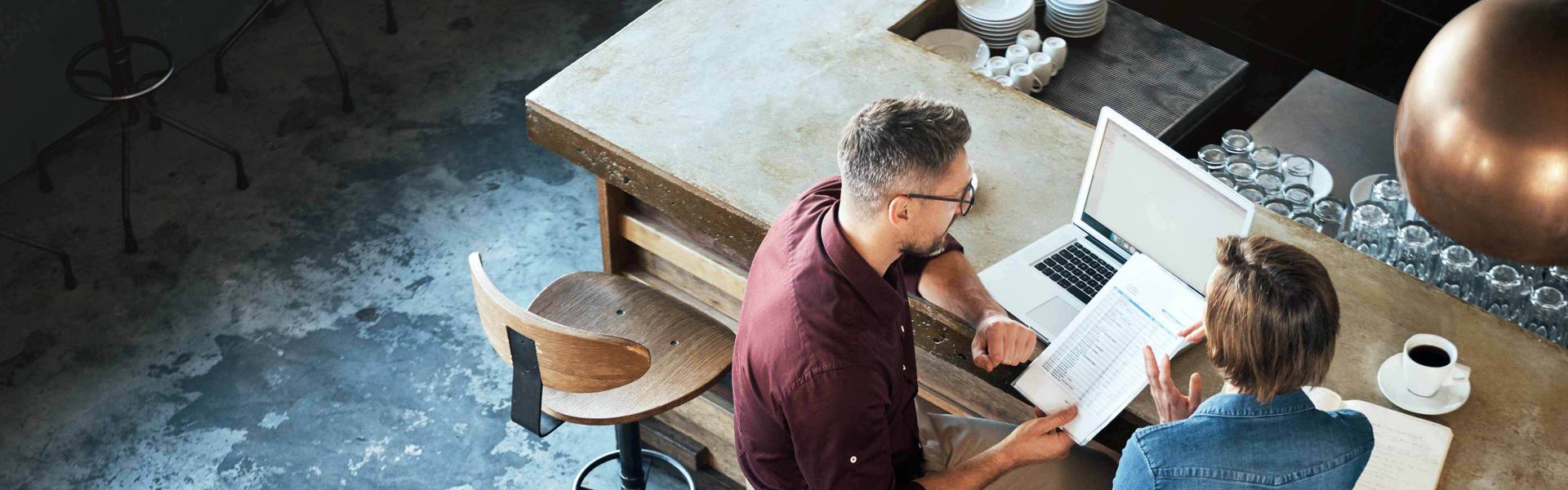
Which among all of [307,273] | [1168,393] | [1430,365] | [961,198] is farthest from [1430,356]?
[307,273]

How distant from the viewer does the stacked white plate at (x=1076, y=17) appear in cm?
391

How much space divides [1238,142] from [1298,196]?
0.21 m

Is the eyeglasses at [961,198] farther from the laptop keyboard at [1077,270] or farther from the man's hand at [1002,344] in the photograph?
the laptop keyboard at [1077,270]

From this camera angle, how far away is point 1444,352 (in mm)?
2547

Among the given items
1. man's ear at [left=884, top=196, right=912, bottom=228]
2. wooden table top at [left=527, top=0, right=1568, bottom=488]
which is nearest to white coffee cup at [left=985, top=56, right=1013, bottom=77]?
wooden table top at [left=527, top=0, right=1568, bottom=488]

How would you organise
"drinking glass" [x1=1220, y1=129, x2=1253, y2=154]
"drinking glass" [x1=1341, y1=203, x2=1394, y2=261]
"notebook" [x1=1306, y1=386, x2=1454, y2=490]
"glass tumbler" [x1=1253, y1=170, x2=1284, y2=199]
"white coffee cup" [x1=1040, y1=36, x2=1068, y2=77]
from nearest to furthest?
"notebook" [x1=1306, y1=386, x2=1454, y2=490] < "drinking glass" [x1=1341, y1=203, x2=1394, y2=261] < "glass tumbler" [x1=1253, y1=170, x2=1284, y2=199] < "drinking glass" [x1=1220, y1=129, x2=1253, y2=154] < "white coffee cup" [x1=1040, y1=36, x2=1068, y2=77]

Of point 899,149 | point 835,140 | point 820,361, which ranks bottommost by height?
point 835,140

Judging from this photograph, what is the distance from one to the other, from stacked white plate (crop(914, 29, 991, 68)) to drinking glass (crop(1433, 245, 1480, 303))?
4.52 feet

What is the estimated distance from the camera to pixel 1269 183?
10.5 feet

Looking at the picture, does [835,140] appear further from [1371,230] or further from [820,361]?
[1371,230]

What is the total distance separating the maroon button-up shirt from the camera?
7.53 feet

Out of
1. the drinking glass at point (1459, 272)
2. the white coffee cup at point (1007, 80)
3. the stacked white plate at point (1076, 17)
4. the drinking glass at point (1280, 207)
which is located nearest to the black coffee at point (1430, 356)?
the drinking glass at point (1459, 272)

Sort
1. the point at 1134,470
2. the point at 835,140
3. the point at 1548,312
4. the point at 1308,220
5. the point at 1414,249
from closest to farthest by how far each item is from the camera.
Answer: the point at 1134,470, the point at 1548,312, the point at 1414,249, the point at 1308,220, the point at 835,140

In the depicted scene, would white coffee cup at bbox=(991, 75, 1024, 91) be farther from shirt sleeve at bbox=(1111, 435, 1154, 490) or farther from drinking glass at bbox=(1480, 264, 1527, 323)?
shirt sleeve at bbox=(1111, 435, 1154, 490)
